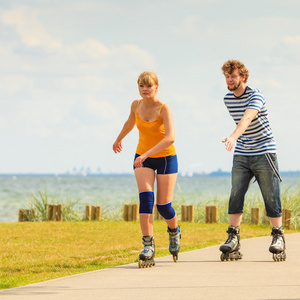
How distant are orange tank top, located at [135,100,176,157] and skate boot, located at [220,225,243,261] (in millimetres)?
1176

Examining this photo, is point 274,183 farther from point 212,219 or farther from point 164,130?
point 212,219

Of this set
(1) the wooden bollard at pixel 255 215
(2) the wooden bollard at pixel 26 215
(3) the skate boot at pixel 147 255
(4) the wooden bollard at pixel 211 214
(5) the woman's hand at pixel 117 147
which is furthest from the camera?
(2) the wooden bollard at pixel 26 215

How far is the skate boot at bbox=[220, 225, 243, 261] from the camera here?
6.52 m

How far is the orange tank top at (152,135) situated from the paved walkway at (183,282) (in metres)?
1.16

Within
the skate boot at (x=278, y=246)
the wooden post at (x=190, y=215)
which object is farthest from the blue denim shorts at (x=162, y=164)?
the wooden post at (x=190, y=215)

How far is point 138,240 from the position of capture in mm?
9812

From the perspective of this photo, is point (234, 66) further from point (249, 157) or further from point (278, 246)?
point (278, 246)

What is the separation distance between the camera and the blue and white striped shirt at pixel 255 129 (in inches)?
253

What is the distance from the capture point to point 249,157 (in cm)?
654

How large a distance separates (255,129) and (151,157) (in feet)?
3.83

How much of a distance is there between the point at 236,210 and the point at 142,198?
1.18m

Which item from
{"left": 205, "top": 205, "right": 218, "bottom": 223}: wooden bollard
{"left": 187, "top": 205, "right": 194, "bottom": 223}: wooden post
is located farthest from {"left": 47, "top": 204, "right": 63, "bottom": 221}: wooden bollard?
{"left": 205, "top": 205, "right": 218, "bottom": 223}: wooden bollard

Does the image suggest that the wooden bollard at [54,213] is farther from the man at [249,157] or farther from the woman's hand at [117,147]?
the man at [249,157]

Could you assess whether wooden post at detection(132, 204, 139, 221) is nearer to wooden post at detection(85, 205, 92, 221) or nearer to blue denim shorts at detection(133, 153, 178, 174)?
wooden post at detection(85, 205, 92, 221)
